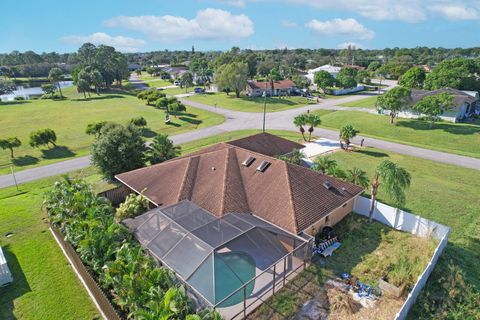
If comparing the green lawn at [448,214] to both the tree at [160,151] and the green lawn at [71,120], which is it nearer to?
the tree at [160,151]

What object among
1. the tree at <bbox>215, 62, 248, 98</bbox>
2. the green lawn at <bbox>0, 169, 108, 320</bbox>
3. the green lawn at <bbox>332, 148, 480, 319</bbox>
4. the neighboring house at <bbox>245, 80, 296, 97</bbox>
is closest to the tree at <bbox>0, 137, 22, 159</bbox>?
the green lawn at <bbox>0, 169, 108, 320</bbox>

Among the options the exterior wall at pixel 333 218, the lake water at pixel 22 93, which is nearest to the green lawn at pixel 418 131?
the exterior wall at pixel 333 218

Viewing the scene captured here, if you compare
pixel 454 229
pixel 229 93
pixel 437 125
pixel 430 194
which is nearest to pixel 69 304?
pixel 454 229

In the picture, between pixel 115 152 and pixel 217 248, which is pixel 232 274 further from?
pixel 115 152

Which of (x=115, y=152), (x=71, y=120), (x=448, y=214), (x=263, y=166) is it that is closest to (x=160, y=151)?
(x=115, y=152)

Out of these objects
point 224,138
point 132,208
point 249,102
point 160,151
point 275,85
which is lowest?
point 224,138

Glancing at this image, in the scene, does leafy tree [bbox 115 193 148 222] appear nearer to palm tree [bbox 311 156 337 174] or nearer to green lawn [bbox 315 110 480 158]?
palm tree [bbox 311 156 337 174]
